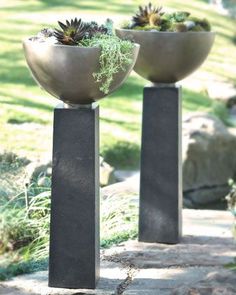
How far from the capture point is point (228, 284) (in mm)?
4375

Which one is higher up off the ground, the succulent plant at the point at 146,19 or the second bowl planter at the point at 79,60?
the succulent plant at the point at 146,19

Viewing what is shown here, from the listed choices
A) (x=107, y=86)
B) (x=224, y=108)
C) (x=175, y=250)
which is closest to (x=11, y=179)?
(x=175, y=250)

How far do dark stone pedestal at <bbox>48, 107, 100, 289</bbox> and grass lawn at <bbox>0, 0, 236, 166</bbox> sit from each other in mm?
2973

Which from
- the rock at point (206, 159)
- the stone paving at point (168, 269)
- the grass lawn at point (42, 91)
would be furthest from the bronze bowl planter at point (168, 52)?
the rock at point (206, 159)

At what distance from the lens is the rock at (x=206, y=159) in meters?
8.95

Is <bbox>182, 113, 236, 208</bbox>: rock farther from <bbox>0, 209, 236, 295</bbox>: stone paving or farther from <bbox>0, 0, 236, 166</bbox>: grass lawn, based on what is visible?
<bbox>0, 209, 236, 295</bbox>: stone paving

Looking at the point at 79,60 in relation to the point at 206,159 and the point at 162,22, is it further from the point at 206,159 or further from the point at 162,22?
the point at 206,159

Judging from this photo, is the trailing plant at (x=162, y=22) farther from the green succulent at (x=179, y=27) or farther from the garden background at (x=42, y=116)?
the garden background at (x=42, y=116)

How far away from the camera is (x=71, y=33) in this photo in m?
4.49

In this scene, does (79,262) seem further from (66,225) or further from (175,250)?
(175,250)

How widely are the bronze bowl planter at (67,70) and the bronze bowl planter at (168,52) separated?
87cm

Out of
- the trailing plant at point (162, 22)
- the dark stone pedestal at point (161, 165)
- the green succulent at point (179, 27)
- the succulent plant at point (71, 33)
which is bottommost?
the dark stone pedestal at point (161, 165)

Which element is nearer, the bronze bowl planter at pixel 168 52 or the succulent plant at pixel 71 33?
A: the succulent plant at pixel 71 33

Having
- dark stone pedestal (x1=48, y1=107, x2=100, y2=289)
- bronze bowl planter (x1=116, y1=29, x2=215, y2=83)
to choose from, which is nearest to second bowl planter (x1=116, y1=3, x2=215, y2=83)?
bronze bowl planter (x1=116, y1=29, x2=215, y2=83)
